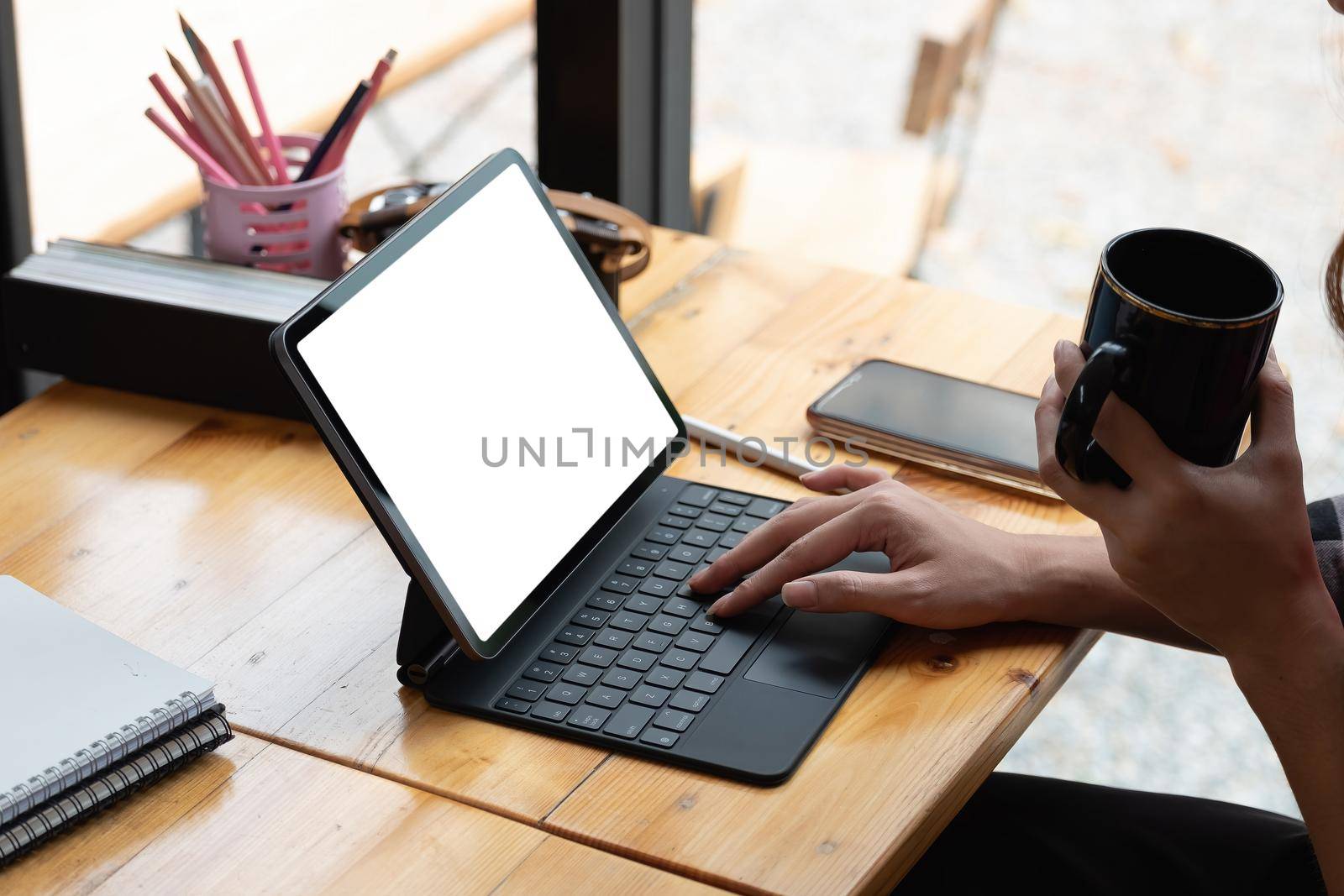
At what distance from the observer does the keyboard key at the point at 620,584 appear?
2.75 feet

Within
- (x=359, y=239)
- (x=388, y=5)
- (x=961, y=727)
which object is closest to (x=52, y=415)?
(x=359, y=239)

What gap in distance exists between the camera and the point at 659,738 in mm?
711

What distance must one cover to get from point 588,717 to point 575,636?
0.08m

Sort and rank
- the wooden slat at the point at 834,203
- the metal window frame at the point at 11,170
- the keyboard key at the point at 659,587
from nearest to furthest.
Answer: the keyboard key at the point at 659,587 < the metal window frame at the point at 11,170 < the wooden slat at the point at 834,203

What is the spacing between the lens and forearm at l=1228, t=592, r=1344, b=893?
0.69 metres

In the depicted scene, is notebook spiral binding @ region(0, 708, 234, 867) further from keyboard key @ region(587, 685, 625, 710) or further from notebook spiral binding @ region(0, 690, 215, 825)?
keyboard key @ region(587, 685, 625, 710)

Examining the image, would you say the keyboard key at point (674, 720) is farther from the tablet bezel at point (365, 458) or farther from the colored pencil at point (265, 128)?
the colored pencil at point (265, 128)

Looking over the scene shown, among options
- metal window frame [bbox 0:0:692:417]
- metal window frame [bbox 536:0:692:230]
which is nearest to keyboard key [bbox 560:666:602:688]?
metal window frame [bbox 0:0:692:417]

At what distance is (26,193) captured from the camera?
1.40 metres

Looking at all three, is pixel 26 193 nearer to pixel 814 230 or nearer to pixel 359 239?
pixel 359 239

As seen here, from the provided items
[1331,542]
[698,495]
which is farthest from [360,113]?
[1331,542]

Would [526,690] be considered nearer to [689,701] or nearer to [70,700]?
[689,701]

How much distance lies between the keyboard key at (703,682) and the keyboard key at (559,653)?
72 mm

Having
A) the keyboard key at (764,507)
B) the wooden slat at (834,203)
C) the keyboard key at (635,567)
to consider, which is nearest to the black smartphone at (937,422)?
the keyboard key at (764,507)
